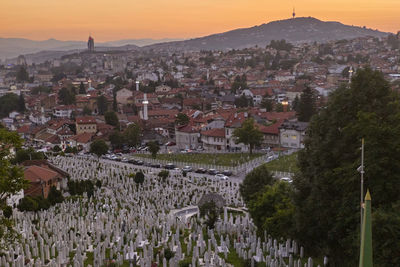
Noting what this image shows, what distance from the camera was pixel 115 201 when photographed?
2516 cm

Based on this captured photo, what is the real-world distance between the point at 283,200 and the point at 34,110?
7361 centimetres

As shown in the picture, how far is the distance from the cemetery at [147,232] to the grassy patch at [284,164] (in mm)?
4401

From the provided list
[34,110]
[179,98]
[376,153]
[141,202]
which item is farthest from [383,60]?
[376,153]

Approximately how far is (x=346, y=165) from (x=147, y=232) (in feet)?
29.0

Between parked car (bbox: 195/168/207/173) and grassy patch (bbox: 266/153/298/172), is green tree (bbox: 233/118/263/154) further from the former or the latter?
parked car (bbox: 195/168/207/173)

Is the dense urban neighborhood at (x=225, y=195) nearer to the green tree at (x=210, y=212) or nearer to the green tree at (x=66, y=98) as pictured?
the green tree at (x=210, y=212)

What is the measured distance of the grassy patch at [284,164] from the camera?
104 ft

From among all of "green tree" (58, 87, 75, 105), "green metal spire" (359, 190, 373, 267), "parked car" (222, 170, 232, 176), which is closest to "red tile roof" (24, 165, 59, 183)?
"parked car" (222, 170, 232, 176)

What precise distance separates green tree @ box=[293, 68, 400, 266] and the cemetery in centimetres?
120

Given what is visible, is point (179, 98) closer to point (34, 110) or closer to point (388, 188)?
point (34, 110)

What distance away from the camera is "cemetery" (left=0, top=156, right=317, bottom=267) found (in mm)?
15820

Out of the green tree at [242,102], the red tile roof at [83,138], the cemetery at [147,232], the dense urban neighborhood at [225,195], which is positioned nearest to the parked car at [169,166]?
the dense urban neighborhood at [225,195]

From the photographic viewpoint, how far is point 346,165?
533 inches

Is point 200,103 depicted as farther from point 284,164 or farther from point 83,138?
point 284,164
